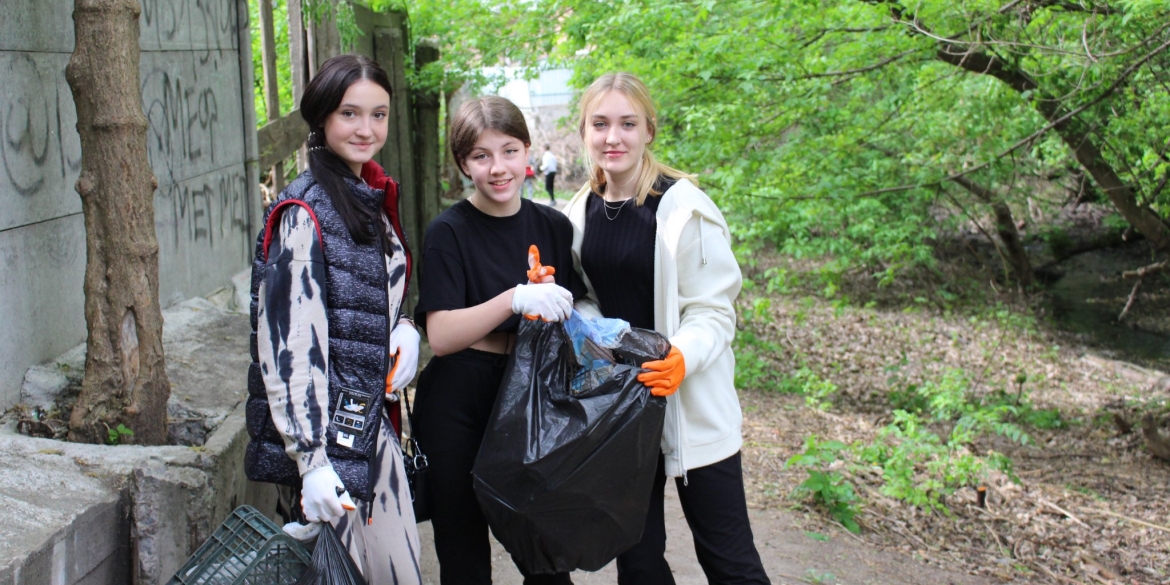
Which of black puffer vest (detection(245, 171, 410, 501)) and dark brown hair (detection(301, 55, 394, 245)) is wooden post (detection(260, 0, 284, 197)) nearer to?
dark brown hair (detection(301, 55, 394, 245))

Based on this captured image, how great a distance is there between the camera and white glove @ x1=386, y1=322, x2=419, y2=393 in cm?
244

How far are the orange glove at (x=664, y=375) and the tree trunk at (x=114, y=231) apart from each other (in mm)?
1433

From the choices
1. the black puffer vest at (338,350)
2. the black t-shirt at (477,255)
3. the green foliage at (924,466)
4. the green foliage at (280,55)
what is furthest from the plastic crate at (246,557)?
the green foliage at (280,55)

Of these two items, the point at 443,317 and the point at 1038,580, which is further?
the point at 1038,580

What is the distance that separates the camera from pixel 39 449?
250 cm

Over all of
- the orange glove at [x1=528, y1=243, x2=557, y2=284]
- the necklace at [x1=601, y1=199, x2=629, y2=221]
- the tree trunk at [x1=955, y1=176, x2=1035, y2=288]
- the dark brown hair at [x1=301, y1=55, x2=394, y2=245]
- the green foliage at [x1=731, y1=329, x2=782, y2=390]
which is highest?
the dark brown hair at [x1=301, y1=55, x2=394, y2=245]

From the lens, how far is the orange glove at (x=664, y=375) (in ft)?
7.95

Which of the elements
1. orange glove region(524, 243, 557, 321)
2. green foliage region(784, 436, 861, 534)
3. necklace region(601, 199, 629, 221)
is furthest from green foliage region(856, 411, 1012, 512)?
orange glove region(524, 243, 557, 321)

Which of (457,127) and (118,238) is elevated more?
(457,127)

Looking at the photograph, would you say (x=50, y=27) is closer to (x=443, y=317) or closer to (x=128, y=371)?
(x=128, y=371)

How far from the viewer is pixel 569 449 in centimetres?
234

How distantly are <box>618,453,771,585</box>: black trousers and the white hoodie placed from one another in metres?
0.06

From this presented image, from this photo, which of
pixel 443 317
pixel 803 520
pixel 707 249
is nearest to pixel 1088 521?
pixel 803 520

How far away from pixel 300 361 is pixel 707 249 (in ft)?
3.61
